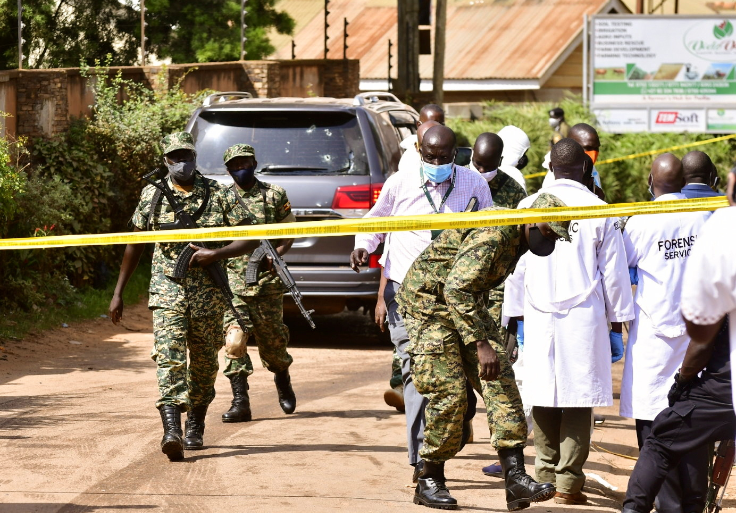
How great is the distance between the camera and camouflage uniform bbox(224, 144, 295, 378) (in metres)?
7.87

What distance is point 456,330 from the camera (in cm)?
570

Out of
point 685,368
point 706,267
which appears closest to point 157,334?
point 685,368

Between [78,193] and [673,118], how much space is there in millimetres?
12026

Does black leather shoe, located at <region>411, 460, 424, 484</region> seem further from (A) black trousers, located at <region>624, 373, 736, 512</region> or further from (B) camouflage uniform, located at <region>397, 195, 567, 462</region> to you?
(A) black trousers, located at <region>624, 373, 736, 512</region>

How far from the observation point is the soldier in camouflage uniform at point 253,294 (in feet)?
25.7

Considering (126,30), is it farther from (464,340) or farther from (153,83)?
(464,340)

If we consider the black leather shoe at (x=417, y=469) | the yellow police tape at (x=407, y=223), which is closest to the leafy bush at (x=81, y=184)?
the yellow police tape at (x=407, y=223)

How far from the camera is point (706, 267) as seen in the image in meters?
4.08

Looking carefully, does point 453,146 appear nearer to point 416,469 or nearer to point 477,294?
point 477,294

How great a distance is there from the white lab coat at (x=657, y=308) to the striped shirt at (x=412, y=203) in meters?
0.83

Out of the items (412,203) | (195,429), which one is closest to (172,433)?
(195,429)

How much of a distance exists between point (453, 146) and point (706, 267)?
2404 millimetres

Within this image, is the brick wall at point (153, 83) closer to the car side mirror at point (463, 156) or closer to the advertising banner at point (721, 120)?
the car side mirror at point (463, 156)

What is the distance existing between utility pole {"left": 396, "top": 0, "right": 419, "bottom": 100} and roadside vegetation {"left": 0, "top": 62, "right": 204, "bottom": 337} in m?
8.35
